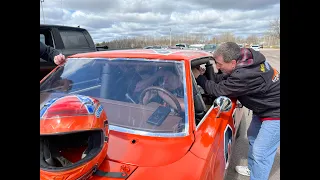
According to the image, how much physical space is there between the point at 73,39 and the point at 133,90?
3.94m

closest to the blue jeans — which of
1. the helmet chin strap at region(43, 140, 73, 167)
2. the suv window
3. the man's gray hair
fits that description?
the man's gray hair

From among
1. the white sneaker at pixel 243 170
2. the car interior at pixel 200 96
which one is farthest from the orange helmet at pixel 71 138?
the white sneaker at pixel 243 170

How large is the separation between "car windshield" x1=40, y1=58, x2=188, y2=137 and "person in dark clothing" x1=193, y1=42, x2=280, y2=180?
51cm

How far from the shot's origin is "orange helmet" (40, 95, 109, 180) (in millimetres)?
1146

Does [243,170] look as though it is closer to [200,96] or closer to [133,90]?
[200,96]

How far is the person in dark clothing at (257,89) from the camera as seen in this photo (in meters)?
2.17

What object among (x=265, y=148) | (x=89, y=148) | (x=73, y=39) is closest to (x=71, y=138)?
(x=89, y=148)

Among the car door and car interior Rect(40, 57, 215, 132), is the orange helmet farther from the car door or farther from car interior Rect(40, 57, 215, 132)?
the car door

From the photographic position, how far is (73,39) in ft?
17.5

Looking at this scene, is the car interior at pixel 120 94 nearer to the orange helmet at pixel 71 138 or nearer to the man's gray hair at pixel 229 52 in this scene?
the man's gray hair at pixel 229 52

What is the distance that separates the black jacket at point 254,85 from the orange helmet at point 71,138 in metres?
1.28
